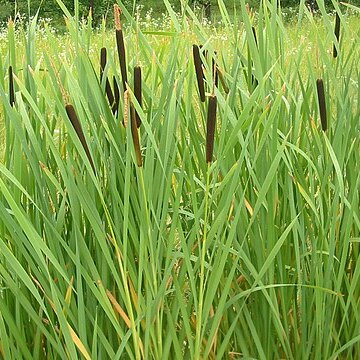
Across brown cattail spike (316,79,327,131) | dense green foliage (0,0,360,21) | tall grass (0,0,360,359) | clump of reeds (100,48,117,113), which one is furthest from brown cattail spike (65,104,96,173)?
dense green foliage (0,0,360,21)

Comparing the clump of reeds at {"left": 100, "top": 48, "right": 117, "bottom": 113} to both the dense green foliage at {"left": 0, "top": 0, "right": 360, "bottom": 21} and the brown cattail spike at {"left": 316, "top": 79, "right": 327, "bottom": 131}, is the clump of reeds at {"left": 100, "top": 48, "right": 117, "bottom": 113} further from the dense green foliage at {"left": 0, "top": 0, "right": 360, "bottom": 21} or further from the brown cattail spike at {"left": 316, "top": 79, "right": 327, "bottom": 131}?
the dense green foliage at {"left": 0, "top": 0, "right": 360, "bottom": 21}

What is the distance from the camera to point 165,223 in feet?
2.67

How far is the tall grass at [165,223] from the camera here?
2.45 ft

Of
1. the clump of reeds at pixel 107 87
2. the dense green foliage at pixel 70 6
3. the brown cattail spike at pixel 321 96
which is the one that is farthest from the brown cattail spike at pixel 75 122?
the dense green foliage at pixel 70 6

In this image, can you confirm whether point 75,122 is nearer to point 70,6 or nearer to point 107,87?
point 107,87

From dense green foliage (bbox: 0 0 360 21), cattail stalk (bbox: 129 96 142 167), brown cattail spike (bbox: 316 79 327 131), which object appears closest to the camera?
cattail stalk (bbox: 129 96 142 167)

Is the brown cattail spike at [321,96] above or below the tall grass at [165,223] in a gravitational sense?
above

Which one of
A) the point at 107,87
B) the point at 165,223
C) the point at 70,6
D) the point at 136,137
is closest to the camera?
the point at 136,137

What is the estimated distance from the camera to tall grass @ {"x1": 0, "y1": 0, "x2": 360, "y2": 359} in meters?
0.75

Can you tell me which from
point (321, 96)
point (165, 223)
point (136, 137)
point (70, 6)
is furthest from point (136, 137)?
point (70, 6)

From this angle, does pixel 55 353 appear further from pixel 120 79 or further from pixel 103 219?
pixel 120 79

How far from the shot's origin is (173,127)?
785mm

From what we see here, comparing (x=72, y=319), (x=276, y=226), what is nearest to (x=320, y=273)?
(x=276, y=226)

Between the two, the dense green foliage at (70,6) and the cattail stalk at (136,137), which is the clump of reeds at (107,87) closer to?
the cattail stalk at (136,137)
